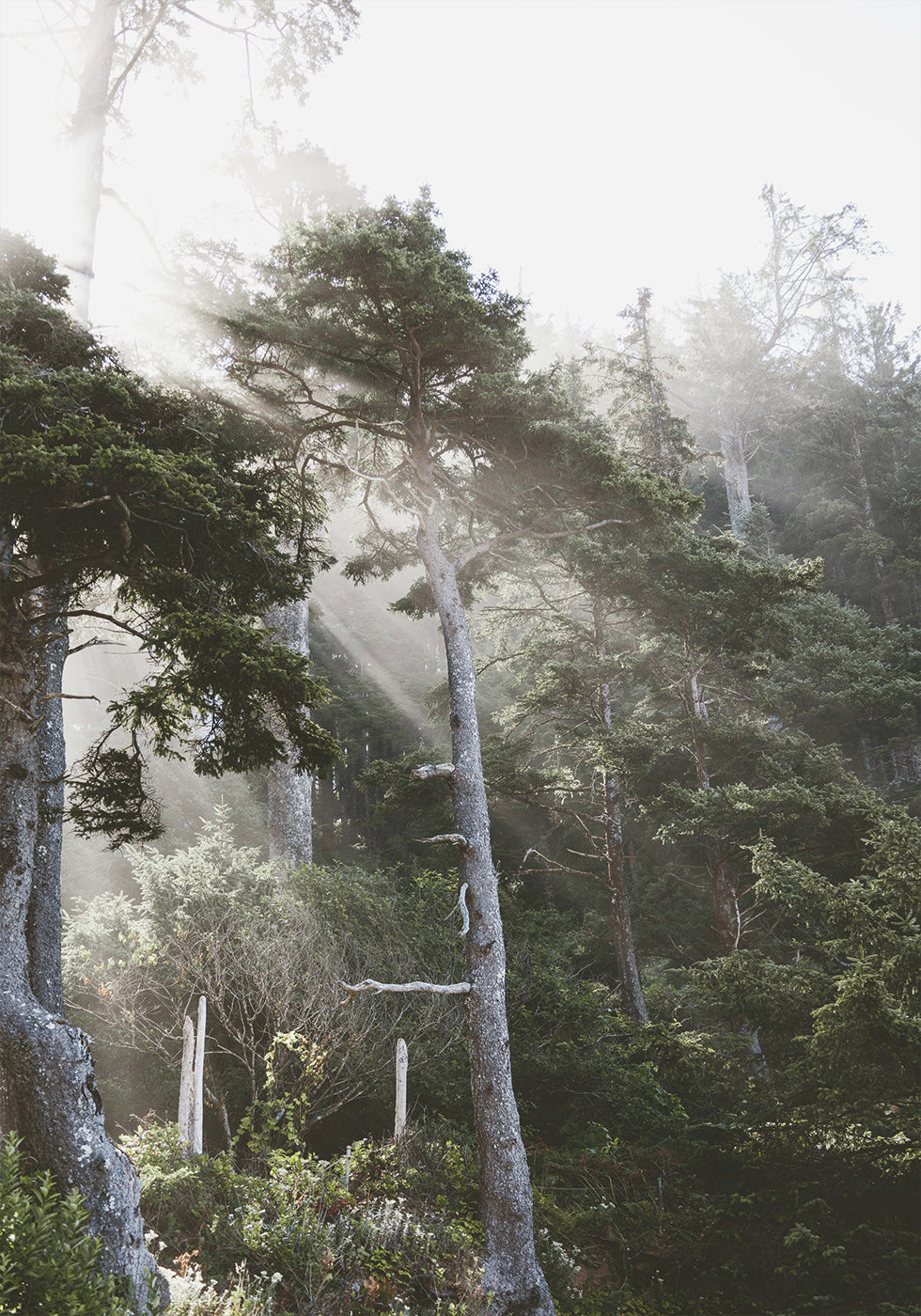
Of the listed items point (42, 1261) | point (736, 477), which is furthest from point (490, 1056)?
point (736, 477)

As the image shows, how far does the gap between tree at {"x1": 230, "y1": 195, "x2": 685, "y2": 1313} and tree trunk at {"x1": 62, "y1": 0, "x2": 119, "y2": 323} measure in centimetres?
218

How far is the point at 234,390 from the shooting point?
9.46m

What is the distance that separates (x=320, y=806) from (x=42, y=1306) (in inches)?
800

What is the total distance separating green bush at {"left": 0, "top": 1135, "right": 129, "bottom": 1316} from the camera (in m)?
3.14

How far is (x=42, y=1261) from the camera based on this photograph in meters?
3.30

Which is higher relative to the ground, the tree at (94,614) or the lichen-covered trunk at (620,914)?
the tree at (94,614)

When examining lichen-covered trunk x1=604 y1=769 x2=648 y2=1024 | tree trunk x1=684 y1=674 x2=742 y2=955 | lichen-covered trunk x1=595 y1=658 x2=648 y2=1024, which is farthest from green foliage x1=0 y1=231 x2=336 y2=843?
tree trunk x1=684 y1=674 x2=742 y2=955

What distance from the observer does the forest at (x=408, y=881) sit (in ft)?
16.9

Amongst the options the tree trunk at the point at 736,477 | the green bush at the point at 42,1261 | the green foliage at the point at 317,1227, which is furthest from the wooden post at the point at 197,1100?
the tree trunk at the point at 736,477

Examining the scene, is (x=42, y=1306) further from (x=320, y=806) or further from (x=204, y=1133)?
(x=320, y=806)

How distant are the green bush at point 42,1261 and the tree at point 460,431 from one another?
431 centimetres

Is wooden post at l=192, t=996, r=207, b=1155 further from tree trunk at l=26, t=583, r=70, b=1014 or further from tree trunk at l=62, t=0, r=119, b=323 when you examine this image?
tree trunk at l=62, t=0, r=119, b=323

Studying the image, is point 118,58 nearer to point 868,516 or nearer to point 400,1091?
point 400,1091

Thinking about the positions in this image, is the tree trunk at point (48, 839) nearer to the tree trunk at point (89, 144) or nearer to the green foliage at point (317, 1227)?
the green foliage at point (317, 1227)
